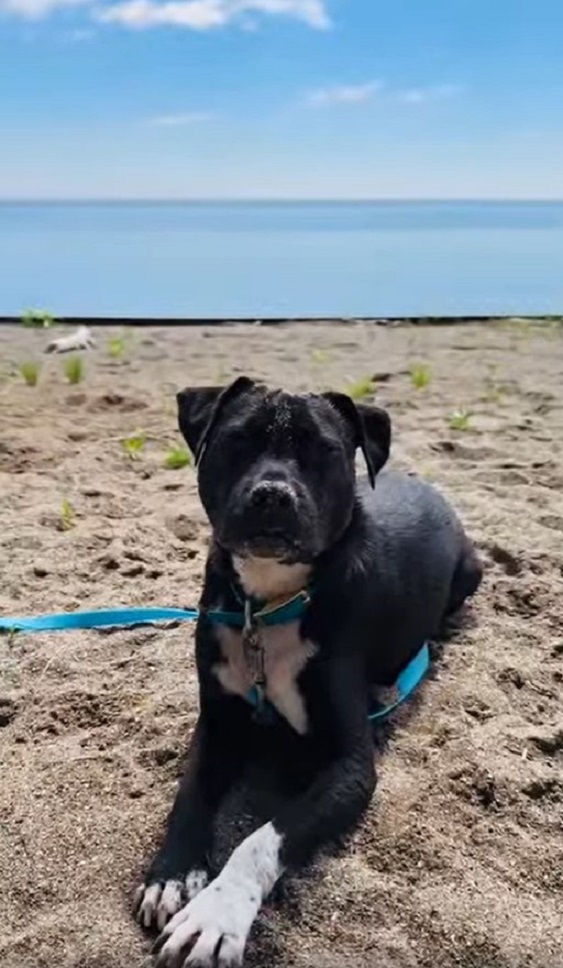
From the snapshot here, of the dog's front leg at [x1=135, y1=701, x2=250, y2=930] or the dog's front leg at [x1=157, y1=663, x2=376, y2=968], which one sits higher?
the dog's front leg at [x1=157, y1=663, x2=376, y2=968]

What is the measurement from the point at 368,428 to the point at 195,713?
101 cm

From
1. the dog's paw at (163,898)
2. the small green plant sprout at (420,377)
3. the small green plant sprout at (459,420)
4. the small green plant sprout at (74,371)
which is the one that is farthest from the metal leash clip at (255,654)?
the small green plant sprout at (74,371)

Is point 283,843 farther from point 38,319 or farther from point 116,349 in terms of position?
point 38,319

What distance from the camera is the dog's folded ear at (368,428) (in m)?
3.64

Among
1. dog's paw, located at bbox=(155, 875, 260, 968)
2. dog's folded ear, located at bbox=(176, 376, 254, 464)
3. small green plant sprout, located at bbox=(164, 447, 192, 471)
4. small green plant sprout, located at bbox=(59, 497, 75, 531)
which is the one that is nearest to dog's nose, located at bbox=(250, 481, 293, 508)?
dog's folded ear, located at bbox=(176, 376, 254, 464)

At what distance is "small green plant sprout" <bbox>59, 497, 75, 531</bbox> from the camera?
5.52 metres

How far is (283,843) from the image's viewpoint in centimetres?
300

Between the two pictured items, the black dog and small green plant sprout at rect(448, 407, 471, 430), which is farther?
small green plant sprout at rect(448, 407, 471, 430)

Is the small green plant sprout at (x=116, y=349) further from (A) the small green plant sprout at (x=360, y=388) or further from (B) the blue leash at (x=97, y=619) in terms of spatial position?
(B) the blue leash at (x=97, y=619)

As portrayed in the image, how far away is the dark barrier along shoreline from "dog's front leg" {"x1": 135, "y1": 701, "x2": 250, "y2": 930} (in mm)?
9127

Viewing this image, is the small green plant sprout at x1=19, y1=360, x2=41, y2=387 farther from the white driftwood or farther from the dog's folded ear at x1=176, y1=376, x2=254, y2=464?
the dog's folded ear at x1=176, y1=376, x2=254, y2=464

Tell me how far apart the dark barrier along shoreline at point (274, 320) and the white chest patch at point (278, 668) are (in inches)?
357

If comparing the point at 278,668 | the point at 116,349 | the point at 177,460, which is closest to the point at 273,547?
the point at 278,668

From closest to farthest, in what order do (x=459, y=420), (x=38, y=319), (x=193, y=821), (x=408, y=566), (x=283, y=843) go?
(x=283, y=843) → (x=193, y=821) → (x=408, y=566) → (x=459, y=420) → (x=38, y=319)
